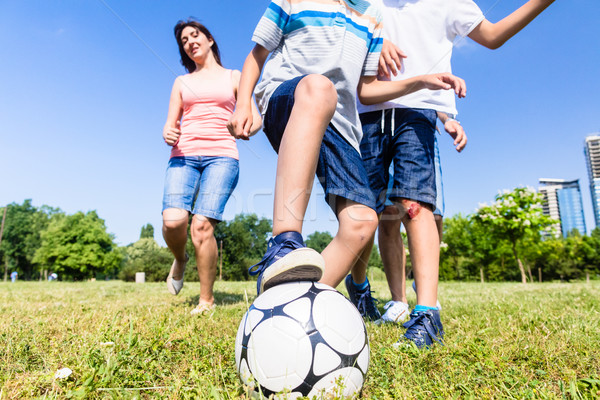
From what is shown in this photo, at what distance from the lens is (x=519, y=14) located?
112 inches

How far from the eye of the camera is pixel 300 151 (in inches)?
81.4

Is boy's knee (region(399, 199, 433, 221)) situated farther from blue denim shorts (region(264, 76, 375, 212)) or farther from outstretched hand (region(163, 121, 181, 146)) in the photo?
outstretched hand (region(163, 121, 181, 146))

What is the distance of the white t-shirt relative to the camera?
3.19 metres

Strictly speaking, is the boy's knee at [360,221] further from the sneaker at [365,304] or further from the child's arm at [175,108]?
the child's arm at [175,108]

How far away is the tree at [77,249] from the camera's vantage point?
4434cm

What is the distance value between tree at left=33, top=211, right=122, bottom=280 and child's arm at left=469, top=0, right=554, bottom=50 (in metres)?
49.3

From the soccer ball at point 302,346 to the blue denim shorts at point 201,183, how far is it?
268cm

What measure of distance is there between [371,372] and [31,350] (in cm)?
180

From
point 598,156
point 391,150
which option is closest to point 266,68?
point 391,150

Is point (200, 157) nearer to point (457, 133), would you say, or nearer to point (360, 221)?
point (360, 221)

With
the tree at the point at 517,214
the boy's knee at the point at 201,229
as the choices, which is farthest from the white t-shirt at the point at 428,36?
the tree at the point at 517,214

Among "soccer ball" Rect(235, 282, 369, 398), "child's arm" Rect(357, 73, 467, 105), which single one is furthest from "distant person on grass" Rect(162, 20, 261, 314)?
"soccer ball" Rect(235, 282, 369, 398)

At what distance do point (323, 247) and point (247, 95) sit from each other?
74.1 feet

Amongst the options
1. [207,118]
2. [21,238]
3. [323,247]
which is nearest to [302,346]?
[207,118]
